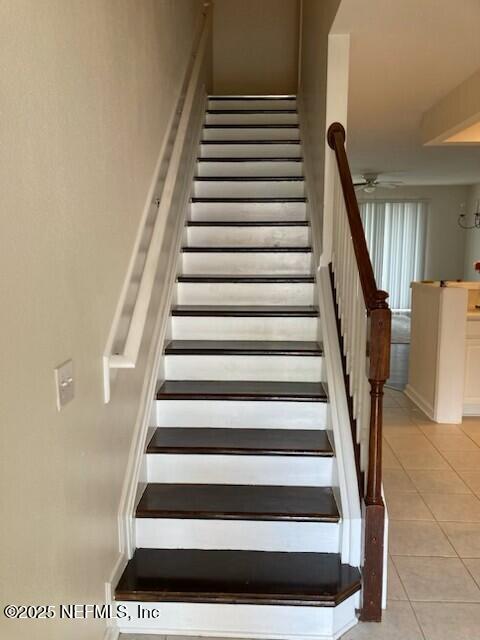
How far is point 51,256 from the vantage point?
1.29m

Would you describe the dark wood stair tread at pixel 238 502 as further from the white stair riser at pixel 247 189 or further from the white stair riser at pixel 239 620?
the white stair riser at pixel 247 189

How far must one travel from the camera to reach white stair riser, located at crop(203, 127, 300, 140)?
176 inches

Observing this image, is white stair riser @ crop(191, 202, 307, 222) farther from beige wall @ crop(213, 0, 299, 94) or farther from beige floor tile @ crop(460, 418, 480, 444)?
beige wall @ crop(213, 0, 299, 94)

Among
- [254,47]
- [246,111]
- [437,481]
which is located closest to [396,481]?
[437,481]

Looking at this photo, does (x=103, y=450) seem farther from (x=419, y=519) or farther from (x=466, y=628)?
(x=419, y=519)

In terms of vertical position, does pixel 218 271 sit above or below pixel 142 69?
below

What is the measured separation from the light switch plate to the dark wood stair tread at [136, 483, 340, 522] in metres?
0.88

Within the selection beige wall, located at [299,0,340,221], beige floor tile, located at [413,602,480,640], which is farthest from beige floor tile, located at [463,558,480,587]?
beige wall, located at [299,0,340,221]

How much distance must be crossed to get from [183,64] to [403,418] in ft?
10.6

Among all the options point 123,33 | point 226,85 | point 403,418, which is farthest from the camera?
point 226,85

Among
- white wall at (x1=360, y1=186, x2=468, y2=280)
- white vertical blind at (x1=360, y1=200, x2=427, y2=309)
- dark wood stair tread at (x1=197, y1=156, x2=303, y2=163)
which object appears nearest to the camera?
dark wood stair tread at (x1=197, y1=156, x2=303, y2=163)

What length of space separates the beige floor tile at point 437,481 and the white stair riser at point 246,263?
57.5 inches

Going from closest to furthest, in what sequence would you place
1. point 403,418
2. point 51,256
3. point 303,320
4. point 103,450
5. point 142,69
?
point 51,256 → point 103,450 → point 142,69 → point 303,320 → point 403,418

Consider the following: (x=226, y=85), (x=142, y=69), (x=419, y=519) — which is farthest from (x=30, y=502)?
(x=226, y=85)
